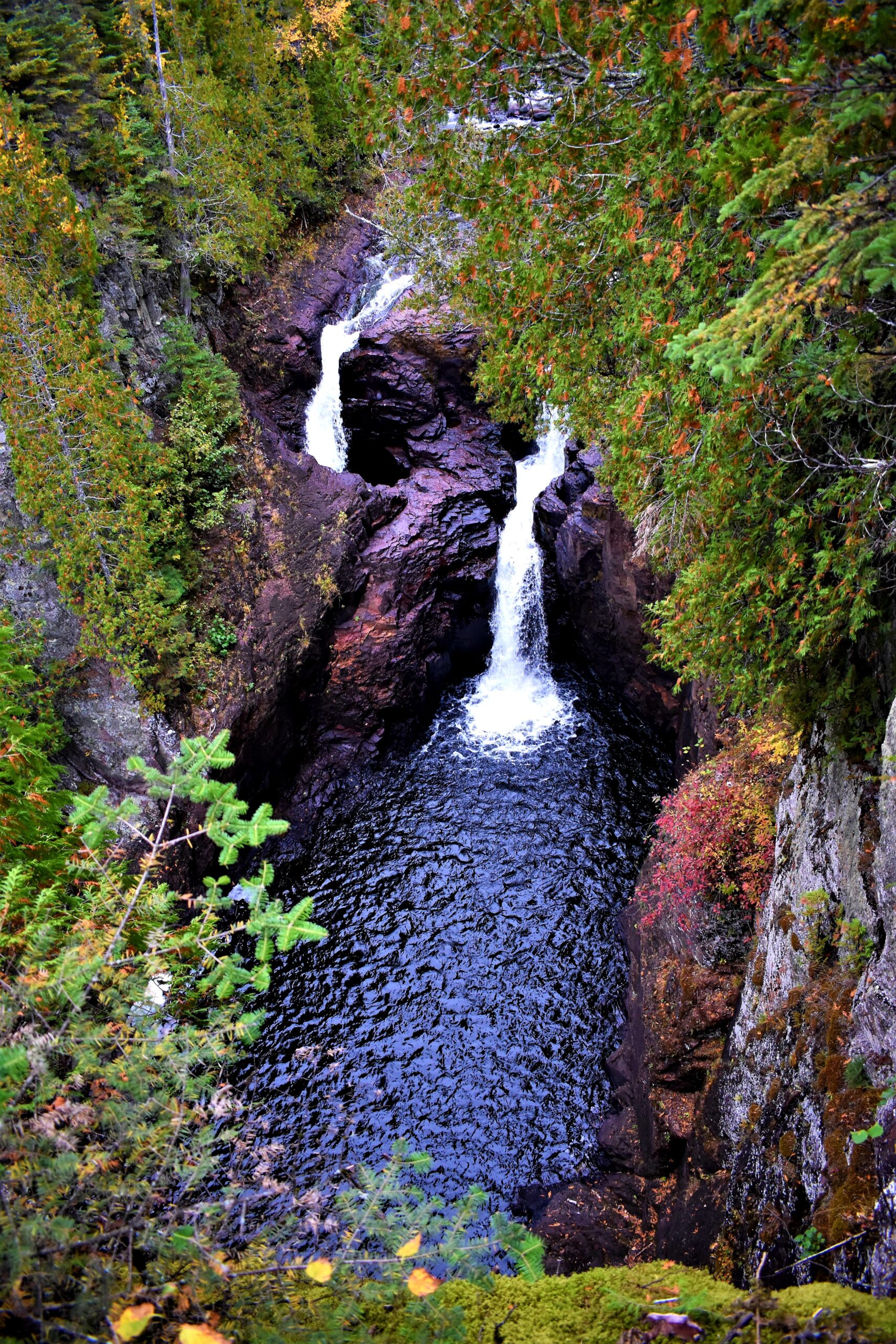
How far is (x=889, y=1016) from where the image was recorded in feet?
13.7

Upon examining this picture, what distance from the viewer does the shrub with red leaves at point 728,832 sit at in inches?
342

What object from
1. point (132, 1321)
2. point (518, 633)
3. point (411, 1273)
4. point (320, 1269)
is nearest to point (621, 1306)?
point (411, 1273)

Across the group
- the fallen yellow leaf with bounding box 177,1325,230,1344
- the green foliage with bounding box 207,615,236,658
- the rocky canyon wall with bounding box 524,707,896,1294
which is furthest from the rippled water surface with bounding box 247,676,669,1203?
the fallen yellow leaf with bounding box 177,1325,230,1344

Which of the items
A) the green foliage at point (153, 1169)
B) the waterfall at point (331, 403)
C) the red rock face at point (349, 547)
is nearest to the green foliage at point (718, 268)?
the green foliage at point (153, 1169)

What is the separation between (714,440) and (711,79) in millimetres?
2055

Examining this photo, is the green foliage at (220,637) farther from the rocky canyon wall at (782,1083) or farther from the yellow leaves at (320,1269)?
the yellow leaves at (320,1269)

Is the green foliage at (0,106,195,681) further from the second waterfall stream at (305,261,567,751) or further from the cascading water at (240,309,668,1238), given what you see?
the second waterfall stream at (305,261,567,751)

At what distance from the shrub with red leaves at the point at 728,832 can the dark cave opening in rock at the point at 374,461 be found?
45.9ft

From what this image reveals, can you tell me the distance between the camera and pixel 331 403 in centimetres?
2111

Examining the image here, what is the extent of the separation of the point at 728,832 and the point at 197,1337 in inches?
325

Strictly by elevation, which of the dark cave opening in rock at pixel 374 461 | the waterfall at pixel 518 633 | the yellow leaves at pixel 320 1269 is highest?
the dark cave opening in rock at pixel 374 461

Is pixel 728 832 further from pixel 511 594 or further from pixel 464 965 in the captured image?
pixel 511 594

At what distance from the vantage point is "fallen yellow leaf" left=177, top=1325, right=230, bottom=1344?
2342mm

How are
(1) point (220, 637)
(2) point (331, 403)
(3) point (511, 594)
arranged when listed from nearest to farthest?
(1) point (220, 637), (3) point (511, 594), (2) point (331, 403)
